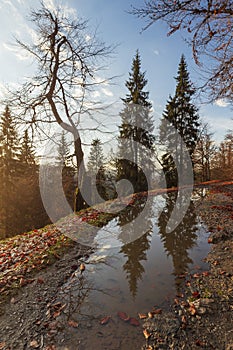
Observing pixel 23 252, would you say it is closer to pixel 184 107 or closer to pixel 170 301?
pixel 170 301

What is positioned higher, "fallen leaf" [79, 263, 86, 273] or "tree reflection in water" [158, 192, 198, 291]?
"tree reflection in water" [158, 192, 198, 291]

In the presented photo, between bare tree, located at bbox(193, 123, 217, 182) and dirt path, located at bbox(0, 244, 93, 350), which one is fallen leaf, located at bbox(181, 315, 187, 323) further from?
bare tree, located at bbox(193, 123, 217, 182)

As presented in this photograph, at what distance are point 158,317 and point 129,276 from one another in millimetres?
1212

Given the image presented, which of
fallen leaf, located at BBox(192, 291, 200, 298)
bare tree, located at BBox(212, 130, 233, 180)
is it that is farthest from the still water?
bare tree, located at BBox(212, 130, 233, 180)

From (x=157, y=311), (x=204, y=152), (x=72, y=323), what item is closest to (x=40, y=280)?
(x=72, y=323)

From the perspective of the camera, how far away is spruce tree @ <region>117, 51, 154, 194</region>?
20984mm

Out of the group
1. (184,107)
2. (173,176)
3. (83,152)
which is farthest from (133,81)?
(83,152)

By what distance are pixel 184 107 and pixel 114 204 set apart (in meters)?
16.9

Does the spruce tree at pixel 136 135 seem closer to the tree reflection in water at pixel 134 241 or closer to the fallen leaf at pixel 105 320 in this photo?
the tree reflection in water at pixel 134 241

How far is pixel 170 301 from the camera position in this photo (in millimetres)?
3020

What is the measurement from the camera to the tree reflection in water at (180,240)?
4.16 meters

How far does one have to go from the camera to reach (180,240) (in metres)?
5.61

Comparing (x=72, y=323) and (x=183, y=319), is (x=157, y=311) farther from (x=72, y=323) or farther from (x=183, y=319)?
(x=72, y=323)

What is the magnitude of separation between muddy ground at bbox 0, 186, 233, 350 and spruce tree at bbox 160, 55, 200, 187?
18999 millimetres
